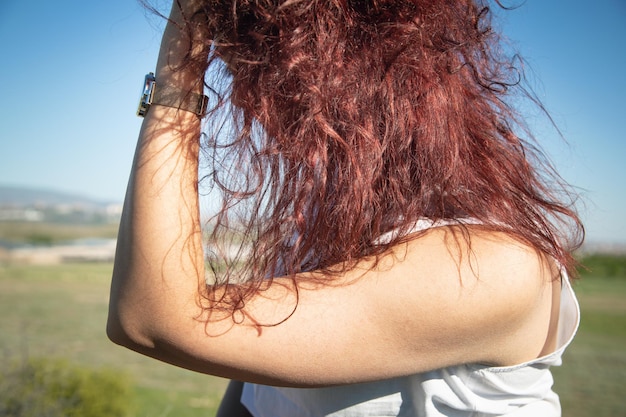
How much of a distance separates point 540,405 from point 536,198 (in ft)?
1.71

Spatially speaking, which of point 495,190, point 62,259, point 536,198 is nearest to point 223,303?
point 495,190

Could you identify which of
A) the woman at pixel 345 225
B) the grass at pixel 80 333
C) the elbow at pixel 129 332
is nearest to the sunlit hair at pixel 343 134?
the woman at pixel 345 225

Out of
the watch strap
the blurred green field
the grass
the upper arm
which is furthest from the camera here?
the blurred green field

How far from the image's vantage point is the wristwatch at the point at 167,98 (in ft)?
3.53

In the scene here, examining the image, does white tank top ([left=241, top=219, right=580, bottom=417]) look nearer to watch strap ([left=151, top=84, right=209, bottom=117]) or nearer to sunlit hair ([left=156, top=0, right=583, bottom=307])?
sunlit hair ([left=156, top=0, right=583, bottom=307])

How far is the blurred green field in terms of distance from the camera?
14.5 meters

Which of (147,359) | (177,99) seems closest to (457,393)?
(177,99)

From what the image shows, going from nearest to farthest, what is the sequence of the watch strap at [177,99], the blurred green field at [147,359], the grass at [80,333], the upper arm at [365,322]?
the upper arm at [365,322]
the watch strap at [177,99]
the grass at [80,333]
the blurred green field at [147,359]

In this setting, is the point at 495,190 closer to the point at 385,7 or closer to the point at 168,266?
the point at 385,7

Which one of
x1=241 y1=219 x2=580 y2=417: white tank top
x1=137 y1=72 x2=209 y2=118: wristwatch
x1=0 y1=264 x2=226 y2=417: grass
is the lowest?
x1=0 y1=264 x2=226 y2=417: grass

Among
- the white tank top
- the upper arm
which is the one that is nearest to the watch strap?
the upper arm

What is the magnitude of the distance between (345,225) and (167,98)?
0.47 m

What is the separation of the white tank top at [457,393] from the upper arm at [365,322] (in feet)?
0.46

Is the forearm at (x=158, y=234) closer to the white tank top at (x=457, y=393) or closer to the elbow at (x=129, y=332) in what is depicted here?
the elbow at (x=129, y=332)
